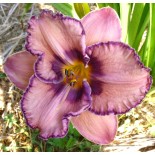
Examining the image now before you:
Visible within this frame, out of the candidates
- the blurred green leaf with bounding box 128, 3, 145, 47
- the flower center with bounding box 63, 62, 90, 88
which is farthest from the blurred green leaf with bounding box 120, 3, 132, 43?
the flower center with bounding box 63, 62, 90, 88

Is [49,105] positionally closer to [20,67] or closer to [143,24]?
[20,67]

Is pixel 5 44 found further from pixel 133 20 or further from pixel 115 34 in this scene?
pixel 115 34

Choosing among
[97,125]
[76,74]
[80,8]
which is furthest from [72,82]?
[80,8]

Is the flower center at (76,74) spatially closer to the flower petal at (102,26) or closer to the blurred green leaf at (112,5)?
the flower petal at (102,26)

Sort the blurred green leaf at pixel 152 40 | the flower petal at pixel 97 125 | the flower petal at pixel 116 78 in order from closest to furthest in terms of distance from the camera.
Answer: the flower petal at pixel 116 78 → the flower petal at pixel 97 125 → the blurred green leaf at pixel 152 40

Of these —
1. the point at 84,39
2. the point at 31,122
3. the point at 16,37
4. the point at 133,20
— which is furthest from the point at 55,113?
the point at 16,37

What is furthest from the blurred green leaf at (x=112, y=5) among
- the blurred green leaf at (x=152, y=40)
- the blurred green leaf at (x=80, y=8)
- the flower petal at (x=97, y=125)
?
the flower petal at (x=97, y=125)

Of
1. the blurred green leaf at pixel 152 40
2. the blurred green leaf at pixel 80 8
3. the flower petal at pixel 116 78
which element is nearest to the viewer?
the flower petal at pixel 116 78
